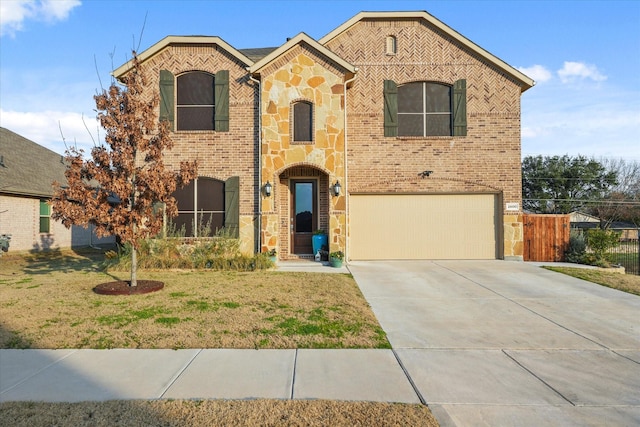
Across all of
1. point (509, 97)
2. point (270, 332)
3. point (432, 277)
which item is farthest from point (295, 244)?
point (509, 97)

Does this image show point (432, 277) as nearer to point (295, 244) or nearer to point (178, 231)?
point (295, 244)

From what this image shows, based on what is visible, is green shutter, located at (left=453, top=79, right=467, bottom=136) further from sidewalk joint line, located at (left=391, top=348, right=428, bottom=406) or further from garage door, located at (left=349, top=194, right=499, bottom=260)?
sidewalk joint line, located at (left=391, top=348, right=428, bottom=406)

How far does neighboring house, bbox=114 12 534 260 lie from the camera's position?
40.7ft

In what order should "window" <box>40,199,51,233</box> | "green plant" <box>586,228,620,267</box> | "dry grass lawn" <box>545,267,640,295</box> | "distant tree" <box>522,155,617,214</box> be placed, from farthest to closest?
"distant tree" <box>522,155,617,214</box>
"window" <box>40,199,51,233</box>
"green plant" <box>586,228,620,267</box>
"dry grass lawn" <box>545,267,640,295</box>

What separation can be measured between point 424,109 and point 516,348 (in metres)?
10.3

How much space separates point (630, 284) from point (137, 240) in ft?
38.5

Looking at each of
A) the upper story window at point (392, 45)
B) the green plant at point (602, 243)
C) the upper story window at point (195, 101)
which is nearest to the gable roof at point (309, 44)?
the upper story window at point (195, 101)

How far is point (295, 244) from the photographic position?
13312 mm

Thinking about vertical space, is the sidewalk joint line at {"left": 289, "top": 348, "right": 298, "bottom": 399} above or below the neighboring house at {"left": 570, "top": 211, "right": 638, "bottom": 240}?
below

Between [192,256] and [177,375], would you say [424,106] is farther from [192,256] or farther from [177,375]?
[177,375]

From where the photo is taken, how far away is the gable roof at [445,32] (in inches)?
510

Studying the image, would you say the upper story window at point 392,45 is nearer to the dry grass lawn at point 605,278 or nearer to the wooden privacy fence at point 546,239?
the wooden privacy fence at point 546,239

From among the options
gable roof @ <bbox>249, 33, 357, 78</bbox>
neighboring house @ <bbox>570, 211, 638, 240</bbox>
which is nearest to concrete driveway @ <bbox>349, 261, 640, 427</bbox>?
gable roof @ <bbox>249, 33, 357, 78</bbox>

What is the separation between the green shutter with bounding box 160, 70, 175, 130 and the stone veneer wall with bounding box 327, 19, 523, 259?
20.2 feet
